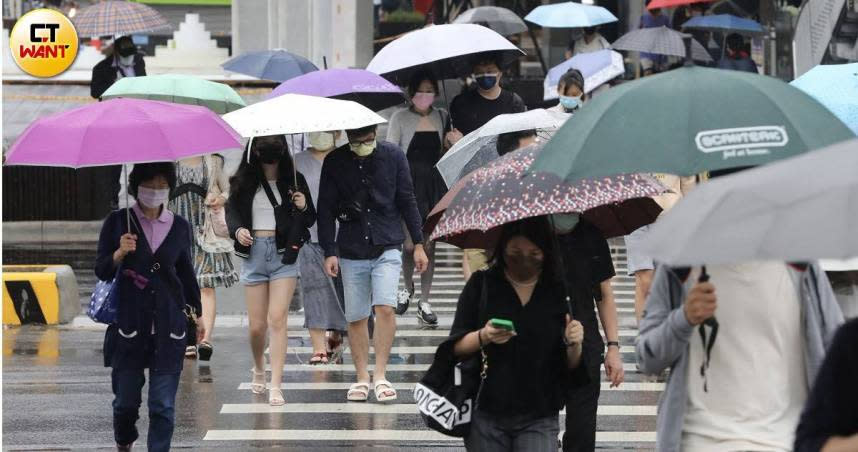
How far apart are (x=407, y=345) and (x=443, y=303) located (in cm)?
262

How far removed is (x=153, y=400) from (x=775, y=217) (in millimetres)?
5191

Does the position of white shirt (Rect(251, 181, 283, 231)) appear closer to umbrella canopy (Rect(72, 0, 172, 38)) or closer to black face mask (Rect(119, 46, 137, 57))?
umbrella canopy (Rect(72, 0, 172, 38))

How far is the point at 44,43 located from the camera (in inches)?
1126

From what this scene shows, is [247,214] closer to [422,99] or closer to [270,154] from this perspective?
[270,154]

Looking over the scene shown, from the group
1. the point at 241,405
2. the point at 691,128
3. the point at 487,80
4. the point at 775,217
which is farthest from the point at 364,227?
the point at 775,217

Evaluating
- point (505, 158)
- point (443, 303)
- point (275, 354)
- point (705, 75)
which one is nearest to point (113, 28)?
point (443, 303)

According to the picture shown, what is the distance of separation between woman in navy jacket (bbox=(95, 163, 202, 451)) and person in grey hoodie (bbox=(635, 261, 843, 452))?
3668 millimetres

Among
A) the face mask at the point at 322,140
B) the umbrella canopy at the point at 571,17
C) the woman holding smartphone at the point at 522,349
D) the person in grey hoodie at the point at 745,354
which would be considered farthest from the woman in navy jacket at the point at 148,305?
the umbrella canopy at the point at 571,17

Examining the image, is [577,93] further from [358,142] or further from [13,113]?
[13,113]

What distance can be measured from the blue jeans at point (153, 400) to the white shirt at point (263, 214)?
252 cm

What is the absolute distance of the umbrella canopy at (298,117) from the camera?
1038 cm

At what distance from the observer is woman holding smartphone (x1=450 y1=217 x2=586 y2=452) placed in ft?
20.5

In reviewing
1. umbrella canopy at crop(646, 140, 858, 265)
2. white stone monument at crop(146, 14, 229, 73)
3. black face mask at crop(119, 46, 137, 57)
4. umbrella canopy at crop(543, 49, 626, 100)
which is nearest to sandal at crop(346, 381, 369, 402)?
umbrella canopy at crop(646, 140, 858, 265)

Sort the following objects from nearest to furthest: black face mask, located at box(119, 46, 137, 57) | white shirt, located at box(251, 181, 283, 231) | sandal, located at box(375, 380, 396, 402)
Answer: white shirt, located at box(251, 181, 283, 231), sandal, located at box(375, 380, 396, 402), black face mask, located at box(119, 46, 137, 57)
